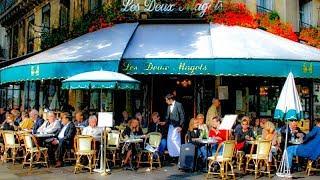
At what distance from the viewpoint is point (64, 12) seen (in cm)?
1997

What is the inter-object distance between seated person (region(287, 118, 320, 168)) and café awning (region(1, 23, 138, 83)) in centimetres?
529

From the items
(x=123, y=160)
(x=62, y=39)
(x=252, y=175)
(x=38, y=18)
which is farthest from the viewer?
(x=38, y=18)

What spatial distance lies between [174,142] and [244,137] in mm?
2241

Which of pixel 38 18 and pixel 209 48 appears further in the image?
pixel 38 18

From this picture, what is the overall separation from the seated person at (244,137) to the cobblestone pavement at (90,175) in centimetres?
77

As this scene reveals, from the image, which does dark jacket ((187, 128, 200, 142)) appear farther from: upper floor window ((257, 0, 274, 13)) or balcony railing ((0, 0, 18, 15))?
balcony railing ((0, 0, 18, 15))

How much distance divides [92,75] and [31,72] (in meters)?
3.38

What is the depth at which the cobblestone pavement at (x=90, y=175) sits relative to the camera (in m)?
10.7

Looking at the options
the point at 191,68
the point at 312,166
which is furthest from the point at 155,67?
the point at 312,166

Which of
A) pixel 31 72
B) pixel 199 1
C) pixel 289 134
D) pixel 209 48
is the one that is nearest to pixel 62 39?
pixel 31 72

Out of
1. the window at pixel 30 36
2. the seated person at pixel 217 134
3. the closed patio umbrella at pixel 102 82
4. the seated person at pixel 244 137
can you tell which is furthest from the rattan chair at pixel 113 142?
the window at pixel 30 36

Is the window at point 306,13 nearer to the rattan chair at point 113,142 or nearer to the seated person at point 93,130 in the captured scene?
the rattan chair at point 113,142

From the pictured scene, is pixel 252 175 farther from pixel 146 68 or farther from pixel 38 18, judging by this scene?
pixel 38 18

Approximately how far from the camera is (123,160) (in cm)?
1233
